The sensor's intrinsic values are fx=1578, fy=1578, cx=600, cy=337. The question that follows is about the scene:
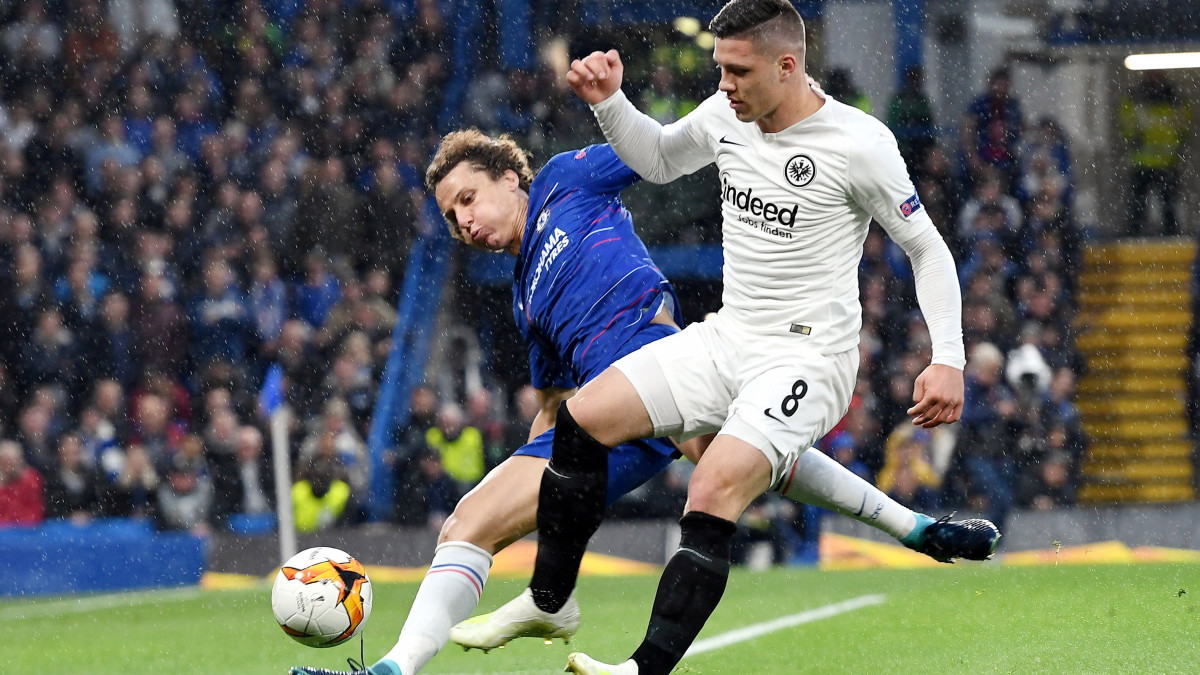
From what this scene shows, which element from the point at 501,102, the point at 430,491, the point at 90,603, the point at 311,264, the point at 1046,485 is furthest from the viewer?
the point at 501,102

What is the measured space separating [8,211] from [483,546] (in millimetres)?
12172

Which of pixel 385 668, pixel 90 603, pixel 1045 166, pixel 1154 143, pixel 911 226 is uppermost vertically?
pixel 1154 143

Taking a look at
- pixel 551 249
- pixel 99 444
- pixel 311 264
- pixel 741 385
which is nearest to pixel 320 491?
pixel 99 444

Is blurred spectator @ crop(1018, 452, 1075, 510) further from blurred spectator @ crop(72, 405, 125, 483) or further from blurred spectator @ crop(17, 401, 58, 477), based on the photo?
blurred spectator @ crop(17, 401, 58, 477)

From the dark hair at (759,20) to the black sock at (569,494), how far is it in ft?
4.11

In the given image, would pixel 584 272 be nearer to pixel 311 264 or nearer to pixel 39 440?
pixel 39 440

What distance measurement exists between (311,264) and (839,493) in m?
11.2

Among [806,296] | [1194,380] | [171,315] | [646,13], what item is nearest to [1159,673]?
[806,296]

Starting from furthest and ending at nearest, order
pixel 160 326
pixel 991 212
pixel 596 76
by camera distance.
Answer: pixel 991 212
pixel 160 326
pixel 596 76

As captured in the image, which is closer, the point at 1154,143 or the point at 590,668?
the point at 590,668

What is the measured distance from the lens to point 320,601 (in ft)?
17.0

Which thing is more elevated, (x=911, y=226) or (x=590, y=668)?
(x=911, y=226)

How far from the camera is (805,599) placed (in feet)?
31.1

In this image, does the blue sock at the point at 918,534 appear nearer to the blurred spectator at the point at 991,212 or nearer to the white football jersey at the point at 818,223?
the white football jersey at the point at 818,223
